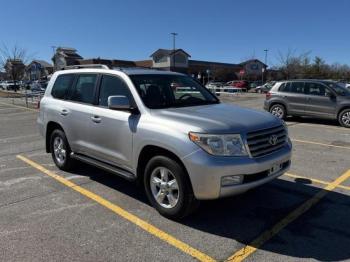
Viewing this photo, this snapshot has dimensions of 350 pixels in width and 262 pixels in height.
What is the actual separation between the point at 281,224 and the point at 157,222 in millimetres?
1471

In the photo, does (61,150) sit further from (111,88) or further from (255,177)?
(255,177)

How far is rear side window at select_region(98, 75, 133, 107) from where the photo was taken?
482 cm

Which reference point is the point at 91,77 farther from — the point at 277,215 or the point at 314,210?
the point at 314,210

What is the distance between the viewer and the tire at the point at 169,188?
12.8 ft

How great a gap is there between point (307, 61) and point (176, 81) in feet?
202

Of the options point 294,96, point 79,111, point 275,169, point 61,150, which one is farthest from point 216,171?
point 294,96

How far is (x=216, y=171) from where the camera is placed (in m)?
3.63

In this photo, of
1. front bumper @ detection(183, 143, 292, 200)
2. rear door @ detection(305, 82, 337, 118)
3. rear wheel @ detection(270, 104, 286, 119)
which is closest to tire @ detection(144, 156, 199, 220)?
front bumper @ detection(183, 143, 292, 200)

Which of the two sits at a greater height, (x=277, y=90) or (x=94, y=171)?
(x=277, y=90)

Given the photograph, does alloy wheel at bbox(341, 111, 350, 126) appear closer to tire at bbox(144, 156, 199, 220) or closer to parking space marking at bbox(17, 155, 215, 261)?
tire at bbox(144, 156, 199, 220)

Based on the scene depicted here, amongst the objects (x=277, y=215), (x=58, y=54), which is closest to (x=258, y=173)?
(x=277, y=215)

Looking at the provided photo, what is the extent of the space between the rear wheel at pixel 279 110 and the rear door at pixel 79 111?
980 centimetres

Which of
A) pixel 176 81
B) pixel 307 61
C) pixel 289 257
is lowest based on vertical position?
pixel 289 257

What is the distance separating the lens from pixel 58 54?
8081 cm
